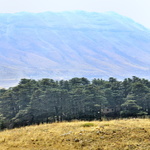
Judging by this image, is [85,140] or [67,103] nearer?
[85,140]

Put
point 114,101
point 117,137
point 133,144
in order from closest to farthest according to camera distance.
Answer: point 133,144 → point 117,137 → point 114,101

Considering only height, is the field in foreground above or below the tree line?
below

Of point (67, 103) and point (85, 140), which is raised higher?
point (67, 103)

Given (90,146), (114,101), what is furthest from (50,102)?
(90,146)

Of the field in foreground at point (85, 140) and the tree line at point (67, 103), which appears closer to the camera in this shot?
the field in foreground at point (85, 140)

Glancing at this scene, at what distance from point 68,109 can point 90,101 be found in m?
4.56

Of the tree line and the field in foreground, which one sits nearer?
the field in foreground

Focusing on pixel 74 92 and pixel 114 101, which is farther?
pixel 114 101

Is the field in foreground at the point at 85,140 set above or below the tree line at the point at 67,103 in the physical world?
below

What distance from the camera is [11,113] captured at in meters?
40.6

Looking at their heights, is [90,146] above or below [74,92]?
below

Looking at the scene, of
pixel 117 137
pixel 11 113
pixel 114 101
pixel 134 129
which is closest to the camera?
pixel 117 137

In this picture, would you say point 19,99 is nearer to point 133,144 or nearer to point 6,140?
point 6,140

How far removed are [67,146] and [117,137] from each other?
2762 millimetres
